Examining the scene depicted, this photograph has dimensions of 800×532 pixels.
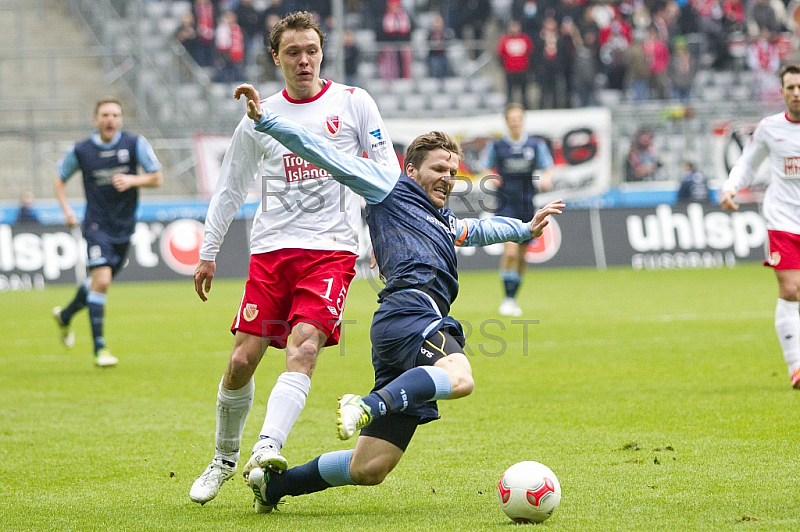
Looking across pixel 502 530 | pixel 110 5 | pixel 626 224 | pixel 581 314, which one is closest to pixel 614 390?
pixel 502 530

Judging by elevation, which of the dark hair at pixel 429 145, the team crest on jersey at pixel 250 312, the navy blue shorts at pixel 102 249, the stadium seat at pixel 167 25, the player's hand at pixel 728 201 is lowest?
the navy blue shorts at pixel 102 249

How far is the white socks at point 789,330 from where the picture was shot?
27.3 feet

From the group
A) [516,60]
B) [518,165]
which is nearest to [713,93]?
[516,60]

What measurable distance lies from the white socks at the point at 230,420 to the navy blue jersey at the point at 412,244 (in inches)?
43.6

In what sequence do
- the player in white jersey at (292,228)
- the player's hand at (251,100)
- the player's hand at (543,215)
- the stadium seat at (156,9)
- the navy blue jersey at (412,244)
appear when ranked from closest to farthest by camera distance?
the player's hand at (251,100) → the navy blue jersey at (412,244) → the player's hand at (543,215) → the player in white jersey at (292,228) → the stadium seat at (156,9)

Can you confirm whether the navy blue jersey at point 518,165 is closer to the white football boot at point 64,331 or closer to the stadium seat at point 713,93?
the white football boot at point 64,331

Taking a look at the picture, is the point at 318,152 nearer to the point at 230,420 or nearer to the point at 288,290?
the point at 288,290

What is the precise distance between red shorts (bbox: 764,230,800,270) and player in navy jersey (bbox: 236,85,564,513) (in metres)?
3.86

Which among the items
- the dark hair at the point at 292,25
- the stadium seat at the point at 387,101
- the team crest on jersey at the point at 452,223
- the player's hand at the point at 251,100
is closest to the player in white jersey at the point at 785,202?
the team crest on jersey at the point at 452,223

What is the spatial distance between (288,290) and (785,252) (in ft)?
14.5

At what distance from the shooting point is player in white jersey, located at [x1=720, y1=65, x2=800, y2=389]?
27.5 ft

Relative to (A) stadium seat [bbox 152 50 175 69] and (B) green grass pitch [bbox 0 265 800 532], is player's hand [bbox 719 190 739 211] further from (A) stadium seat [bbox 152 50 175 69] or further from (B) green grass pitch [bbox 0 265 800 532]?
(A) stadium seat [bbox 152 50 175 69]

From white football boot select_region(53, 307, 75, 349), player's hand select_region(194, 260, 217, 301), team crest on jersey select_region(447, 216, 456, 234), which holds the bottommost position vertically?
white football boot select_region(53, 307, 75, 349)

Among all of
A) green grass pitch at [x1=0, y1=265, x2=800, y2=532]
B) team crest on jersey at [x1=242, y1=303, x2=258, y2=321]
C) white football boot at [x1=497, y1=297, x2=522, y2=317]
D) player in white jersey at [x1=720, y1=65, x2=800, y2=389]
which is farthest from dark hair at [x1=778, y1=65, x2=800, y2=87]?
white football boot at [x1=497, y1=297, x2=522, y2=317]
